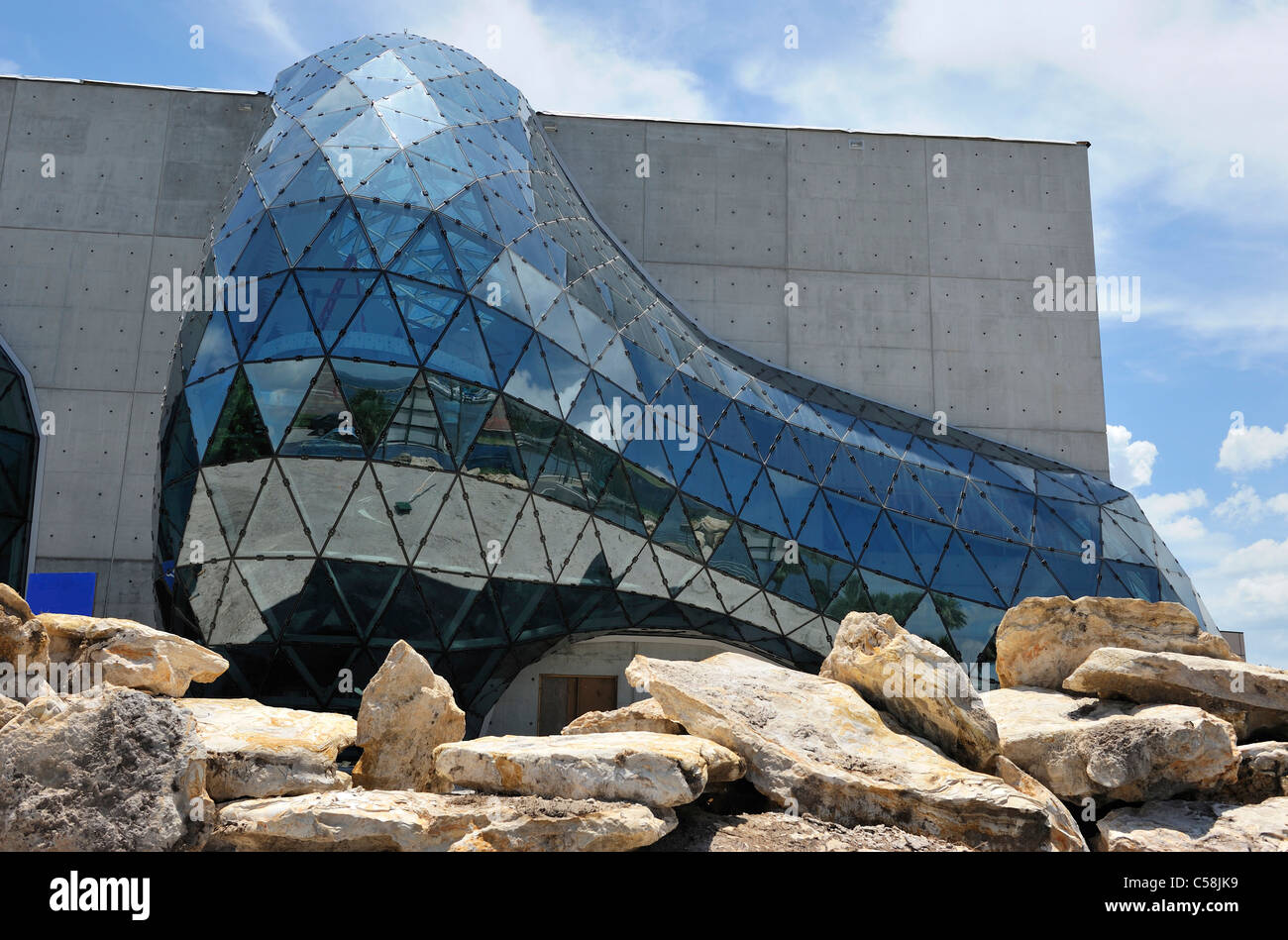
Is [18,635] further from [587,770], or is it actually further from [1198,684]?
[1198,684]

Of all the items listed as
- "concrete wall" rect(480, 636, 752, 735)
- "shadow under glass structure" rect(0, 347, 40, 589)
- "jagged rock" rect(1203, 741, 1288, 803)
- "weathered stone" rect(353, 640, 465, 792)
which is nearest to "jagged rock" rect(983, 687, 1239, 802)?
"jagged rock" rect(1203, 741, 1288, 803)

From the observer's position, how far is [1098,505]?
22031 millimetres

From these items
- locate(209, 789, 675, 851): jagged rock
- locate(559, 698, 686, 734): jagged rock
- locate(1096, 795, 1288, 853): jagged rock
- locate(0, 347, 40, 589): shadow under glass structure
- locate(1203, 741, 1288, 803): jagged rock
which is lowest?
locate(1096, 795, 1288, 853): jagged rock

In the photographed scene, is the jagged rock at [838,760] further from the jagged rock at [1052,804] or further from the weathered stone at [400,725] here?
the weathered stone at [400,725]

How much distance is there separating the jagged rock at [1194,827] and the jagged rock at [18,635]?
9.55 m

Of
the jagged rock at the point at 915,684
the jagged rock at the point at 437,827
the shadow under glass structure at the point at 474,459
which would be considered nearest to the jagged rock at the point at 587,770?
Result: the jagged rock at the point at 437,827

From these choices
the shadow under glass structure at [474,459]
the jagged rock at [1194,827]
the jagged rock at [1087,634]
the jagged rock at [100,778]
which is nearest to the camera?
the jagged rock at [100,778]

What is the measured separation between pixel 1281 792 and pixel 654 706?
5.82 meters

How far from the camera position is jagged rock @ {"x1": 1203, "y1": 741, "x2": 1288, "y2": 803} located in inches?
349

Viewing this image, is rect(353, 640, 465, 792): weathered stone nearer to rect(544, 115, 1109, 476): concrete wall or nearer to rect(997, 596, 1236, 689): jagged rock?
rect(997, 596, 1236, 689): jagged rock

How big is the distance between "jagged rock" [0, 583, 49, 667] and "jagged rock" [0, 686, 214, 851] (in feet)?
8.53

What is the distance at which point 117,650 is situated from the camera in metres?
10.0

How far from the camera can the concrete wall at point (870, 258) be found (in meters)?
25.6

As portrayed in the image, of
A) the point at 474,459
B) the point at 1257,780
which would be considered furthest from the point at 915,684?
the point at 474,459
